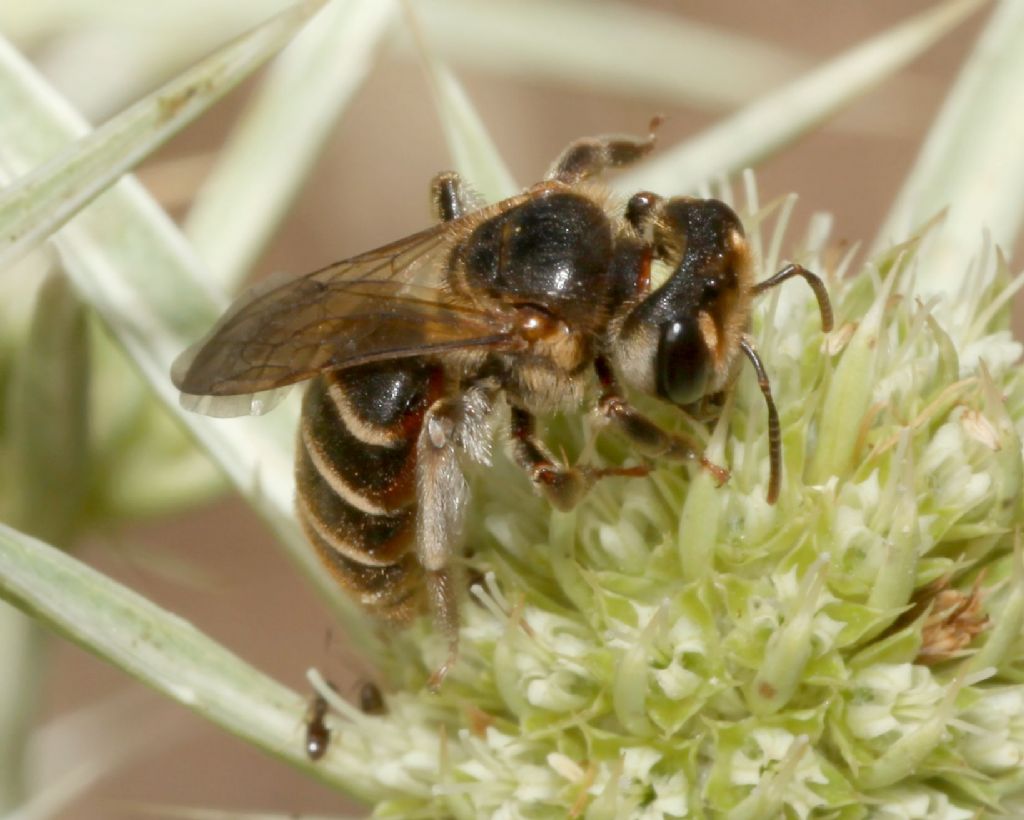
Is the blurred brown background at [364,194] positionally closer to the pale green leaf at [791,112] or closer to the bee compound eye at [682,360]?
the pale green leaf at [791,112]

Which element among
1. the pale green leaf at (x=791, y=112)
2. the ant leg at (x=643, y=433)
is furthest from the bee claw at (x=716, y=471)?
the pale green leaf at (x=791, y=112)

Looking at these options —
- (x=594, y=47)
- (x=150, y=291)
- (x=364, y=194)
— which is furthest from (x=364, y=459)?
(x=364, y=194)

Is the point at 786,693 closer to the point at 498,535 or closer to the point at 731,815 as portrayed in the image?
the point at 731,815

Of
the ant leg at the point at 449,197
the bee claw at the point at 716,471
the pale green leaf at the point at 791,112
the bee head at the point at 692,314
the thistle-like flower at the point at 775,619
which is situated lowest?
the thistle-like flower at the point at 775,619

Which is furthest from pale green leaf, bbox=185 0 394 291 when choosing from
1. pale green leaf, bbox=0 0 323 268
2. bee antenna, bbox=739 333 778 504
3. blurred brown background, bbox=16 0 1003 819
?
blurred brown background, bbox=16 0 1003 819

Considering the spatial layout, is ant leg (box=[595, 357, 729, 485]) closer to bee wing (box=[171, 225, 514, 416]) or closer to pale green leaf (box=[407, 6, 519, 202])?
bee wing (box=[171, 225, 514, 416])

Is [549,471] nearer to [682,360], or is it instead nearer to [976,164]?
[682,360]
